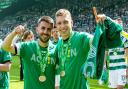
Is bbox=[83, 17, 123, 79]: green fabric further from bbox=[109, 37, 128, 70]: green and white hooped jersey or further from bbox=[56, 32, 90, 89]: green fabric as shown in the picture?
bbox=[109, 37, 128, 70]: green and white hooped jersey

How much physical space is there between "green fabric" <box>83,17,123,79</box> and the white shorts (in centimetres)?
485

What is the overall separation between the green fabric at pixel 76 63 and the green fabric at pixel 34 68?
0.36 m

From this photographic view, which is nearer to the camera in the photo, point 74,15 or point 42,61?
point 42,61

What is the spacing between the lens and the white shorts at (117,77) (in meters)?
9.81

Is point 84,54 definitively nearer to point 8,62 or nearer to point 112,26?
point 112,26

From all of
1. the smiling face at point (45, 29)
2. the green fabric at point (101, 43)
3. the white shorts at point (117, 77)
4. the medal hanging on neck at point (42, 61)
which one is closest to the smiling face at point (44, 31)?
the smiling face at point (45, 29)

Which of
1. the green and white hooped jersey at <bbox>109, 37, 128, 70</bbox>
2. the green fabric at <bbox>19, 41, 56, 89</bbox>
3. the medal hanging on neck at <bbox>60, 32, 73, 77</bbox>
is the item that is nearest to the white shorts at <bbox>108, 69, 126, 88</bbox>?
the green and white hooped jersey at <bbox>109, 37, 128, 70</bbox>

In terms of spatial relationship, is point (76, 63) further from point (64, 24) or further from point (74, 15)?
point (74, 15)

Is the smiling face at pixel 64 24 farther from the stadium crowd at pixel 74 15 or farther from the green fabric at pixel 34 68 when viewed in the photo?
the stadium crowd at pixel 74 15

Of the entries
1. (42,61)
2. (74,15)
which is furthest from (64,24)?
(74,15)

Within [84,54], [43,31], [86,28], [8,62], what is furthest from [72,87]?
[86,28]

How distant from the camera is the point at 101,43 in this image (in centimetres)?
492

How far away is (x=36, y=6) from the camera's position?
50.4 m

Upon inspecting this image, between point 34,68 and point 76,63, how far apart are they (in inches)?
26.9
